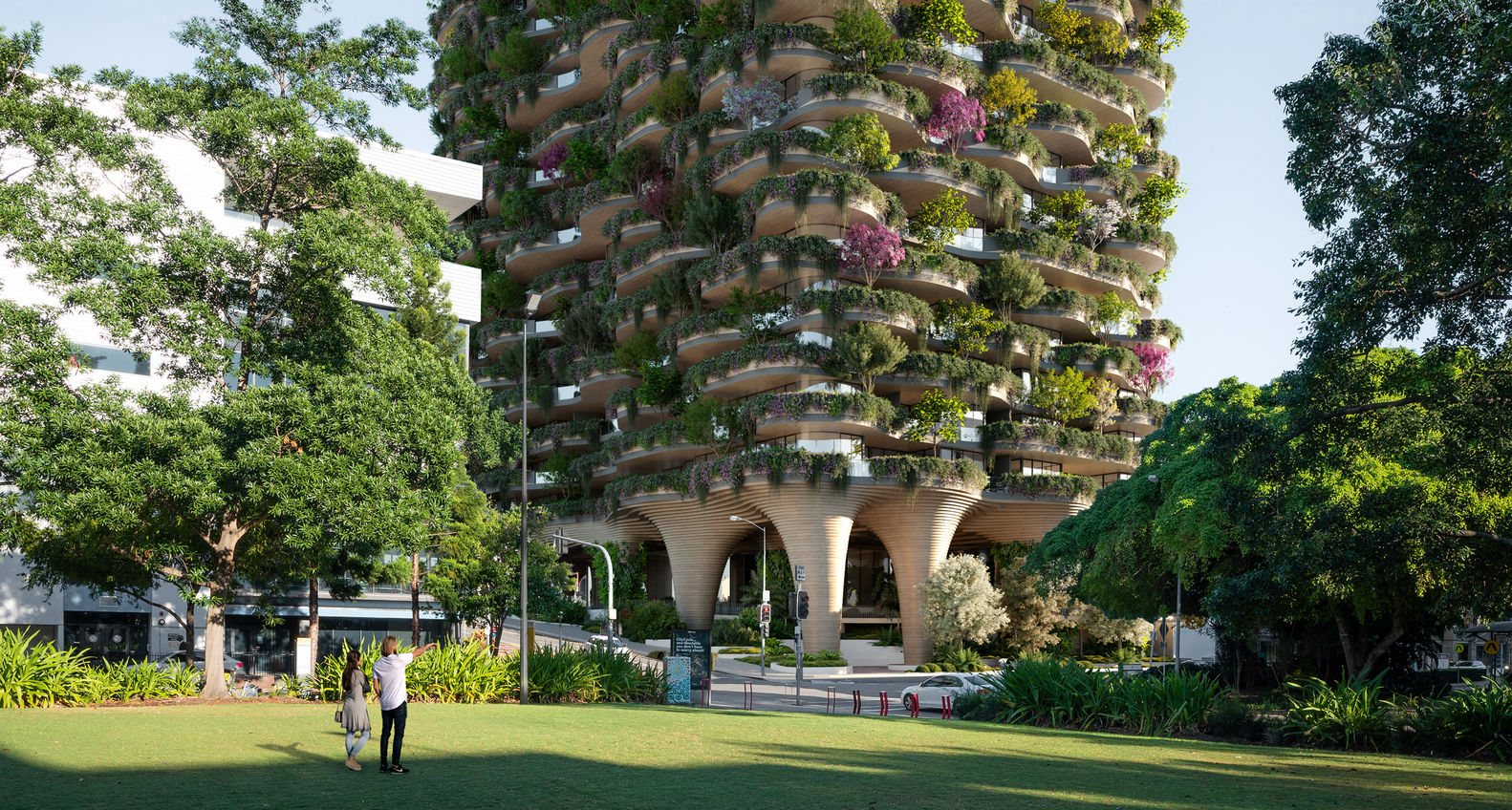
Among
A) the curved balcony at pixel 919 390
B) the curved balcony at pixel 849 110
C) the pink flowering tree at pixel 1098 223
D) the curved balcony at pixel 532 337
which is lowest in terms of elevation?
the curved balcony at pixel 919 390

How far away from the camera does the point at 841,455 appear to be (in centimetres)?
5278

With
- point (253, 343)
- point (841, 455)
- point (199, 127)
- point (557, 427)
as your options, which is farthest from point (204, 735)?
point (557, 427)

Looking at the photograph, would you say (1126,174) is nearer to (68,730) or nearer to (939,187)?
(939,187)

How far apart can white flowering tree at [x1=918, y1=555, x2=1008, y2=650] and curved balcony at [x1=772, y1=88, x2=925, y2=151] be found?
72.9ft

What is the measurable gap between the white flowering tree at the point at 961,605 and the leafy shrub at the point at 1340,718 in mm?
33066

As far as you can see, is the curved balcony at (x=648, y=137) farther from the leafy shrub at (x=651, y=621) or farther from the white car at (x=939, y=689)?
the white car at (x=939, y=689)

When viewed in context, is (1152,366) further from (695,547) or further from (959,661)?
(695,547)

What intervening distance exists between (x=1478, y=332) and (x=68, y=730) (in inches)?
884

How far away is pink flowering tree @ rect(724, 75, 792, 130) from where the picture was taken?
191 ft

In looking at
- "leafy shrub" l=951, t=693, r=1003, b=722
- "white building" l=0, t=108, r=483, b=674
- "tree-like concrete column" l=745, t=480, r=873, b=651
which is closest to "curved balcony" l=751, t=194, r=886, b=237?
"tree-like concrete column" l=745, t=480, r=873, b=651

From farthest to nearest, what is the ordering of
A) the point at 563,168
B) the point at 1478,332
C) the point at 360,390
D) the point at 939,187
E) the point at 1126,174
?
the point at 563,168 < the point at 1126,174 < the point at 939,187 < the point at 360,390 < the point at 1478,332

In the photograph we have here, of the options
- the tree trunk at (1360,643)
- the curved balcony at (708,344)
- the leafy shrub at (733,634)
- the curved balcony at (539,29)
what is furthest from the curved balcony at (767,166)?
the tree trunk at (1360,643)

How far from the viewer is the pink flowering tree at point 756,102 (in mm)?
58125

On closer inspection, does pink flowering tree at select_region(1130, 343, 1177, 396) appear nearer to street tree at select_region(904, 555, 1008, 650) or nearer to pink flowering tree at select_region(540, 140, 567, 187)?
street tree at select_region(904, 555, 1008, 650)
